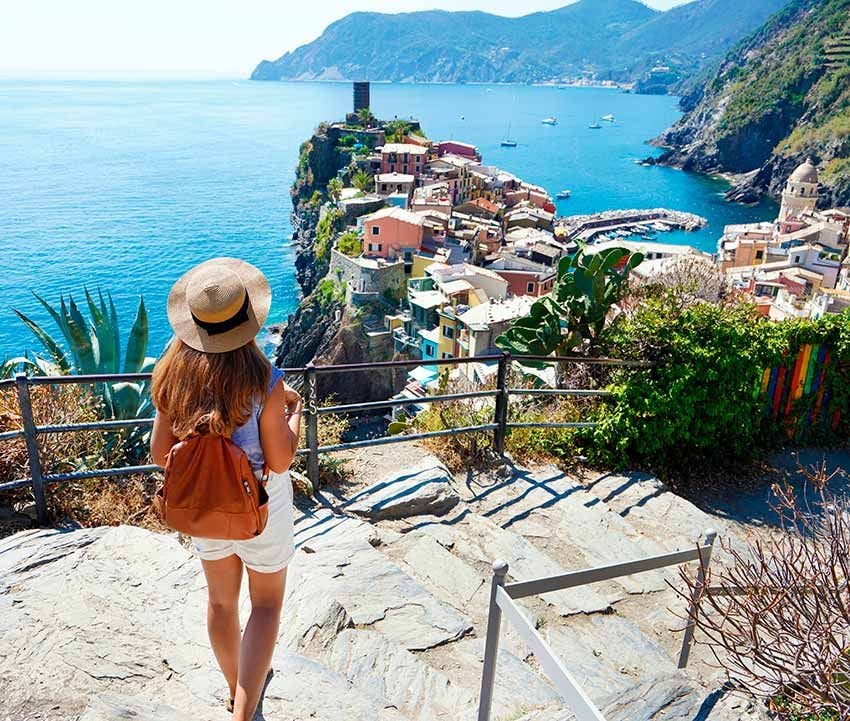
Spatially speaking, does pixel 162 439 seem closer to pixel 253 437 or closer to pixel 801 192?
pixel 253 437

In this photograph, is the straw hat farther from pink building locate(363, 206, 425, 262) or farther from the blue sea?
pink building locate(363, 206, 425, 262)

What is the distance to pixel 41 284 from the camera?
45.0 metres

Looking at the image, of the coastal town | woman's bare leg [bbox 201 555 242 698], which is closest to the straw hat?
woman's bare leg [bbox 201 555 242 698]

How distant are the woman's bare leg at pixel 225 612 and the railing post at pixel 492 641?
84cm

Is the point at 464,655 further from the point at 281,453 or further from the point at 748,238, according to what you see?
the point at 748,238

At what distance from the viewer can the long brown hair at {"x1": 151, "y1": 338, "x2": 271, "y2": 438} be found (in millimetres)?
2064

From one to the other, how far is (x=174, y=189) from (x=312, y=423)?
8385 cm

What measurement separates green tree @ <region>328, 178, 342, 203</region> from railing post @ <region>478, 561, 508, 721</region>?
59368 mm

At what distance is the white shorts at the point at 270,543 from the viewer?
229 centimetres

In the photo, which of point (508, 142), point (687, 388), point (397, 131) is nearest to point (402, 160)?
point (397, 131)

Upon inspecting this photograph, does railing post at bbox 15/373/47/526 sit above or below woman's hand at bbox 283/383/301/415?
below

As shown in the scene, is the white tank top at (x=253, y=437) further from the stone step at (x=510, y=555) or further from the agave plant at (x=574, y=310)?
the agave plant at (x=574, y=310)

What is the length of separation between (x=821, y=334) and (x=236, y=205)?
7568 centimetres

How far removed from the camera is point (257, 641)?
2.35 m
